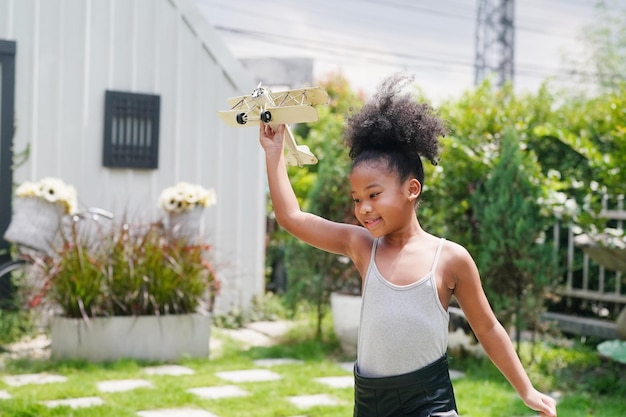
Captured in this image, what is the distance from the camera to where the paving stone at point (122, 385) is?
4.54 metres

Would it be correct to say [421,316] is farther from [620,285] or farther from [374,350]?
[620,285]

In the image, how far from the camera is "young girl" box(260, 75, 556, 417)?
208 centimetres

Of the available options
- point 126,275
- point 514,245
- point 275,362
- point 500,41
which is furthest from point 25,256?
point 500,41

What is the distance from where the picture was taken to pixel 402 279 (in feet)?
6.93

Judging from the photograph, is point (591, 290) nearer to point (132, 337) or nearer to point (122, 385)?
point (132, 337)

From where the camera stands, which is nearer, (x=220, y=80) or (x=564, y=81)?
(x=220, y=80)

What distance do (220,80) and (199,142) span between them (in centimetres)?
61

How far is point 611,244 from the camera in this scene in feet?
16.1

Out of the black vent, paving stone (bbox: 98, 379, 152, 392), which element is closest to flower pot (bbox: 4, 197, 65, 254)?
the black vent

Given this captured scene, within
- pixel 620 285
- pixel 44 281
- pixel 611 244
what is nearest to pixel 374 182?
pixel 611 244

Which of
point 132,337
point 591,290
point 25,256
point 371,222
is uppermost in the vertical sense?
point 371,222

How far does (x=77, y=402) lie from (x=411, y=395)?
2.60 metres

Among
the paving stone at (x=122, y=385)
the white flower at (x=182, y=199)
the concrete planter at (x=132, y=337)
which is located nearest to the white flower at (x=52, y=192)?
the white flower at (x=182, y=199)

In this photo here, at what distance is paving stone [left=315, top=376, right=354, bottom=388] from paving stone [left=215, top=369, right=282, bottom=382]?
292 millimetres
